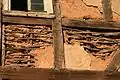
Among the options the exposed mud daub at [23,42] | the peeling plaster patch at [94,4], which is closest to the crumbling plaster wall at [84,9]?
the peeling plaster patch at [94,4]

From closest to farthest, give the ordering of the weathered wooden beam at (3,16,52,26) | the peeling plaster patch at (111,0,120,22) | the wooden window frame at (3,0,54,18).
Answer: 1. the weathered wooden beam at (3,16,52,26)
2. the wooden window frame at (3,0,54,18)
3. the peeling plaster patch at (111,0,120,22)

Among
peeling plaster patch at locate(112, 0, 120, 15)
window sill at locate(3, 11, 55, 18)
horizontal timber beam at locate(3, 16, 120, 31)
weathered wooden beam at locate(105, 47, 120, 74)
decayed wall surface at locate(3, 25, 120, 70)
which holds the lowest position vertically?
weathered wooden beam at locate(105, 47, 120, 74)

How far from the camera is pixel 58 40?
6.41 meters

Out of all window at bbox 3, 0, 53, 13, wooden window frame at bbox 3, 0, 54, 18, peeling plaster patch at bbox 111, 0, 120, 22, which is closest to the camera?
wooden window frame at bbox 3, 0, 54, 18

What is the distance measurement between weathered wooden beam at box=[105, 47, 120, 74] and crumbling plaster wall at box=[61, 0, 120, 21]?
698mm

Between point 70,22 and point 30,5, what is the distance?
738mm

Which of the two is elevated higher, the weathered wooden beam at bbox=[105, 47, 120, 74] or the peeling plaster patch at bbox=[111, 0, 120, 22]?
the peeling plaster patch at bbox=[111, 0, 120, 22]

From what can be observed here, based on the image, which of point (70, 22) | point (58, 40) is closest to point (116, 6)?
point (70, 22)

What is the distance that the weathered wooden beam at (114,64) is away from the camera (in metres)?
6.21

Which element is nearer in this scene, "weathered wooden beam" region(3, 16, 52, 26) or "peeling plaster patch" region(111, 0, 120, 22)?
"weathered wooden beam" region(3, 16, 52, 26)

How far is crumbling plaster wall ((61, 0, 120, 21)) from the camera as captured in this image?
679 centimetres

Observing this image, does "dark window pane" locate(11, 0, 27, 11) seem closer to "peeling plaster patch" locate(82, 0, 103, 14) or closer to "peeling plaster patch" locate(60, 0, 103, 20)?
"peeling plaster patch" locate(60, 0, 103, 20)

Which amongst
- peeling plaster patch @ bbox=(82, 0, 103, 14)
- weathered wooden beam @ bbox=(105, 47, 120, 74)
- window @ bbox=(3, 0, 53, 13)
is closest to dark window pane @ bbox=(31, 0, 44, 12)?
window @ bbox=(3, 0, 53, 13)

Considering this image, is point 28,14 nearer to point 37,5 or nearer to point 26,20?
point 26,20
